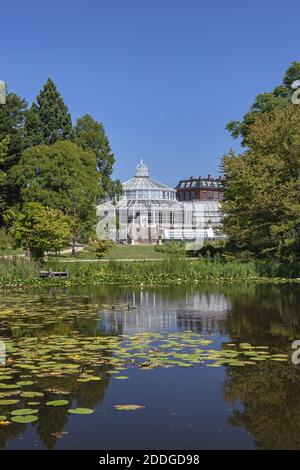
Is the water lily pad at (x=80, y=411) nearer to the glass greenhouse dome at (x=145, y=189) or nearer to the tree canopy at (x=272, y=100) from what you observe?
the tree canopy at (x=272, y=100)

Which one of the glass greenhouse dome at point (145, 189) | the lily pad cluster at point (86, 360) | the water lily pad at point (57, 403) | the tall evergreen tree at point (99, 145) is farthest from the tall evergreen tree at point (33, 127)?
the water lily pad at point (57, 403)

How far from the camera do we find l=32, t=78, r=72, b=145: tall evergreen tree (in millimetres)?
48656

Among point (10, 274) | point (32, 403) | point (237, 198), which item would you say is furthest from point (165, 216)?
point (32, 403)

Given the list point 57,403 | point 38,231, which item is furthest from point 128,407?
point 38,231

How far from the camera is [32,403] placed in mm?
6164

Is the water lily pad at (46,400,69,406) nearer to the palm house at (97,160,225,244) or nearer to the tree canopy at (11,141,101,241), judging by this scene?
the tree canopy at (11,141,101,241)

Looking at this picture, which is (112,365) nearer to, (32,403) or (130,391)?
(130,391)

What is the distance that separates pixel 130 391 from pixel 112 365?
1.27 metres

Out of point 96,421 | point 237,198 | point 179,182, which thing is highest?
point 179,182

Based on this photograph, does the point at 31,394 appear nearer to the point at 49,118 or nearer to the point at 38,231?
the point at 38,231

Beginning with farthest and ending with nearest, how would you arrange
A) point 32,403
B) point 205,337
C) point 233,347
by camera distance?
1. point 205,337
2. point 233,347
3. point 32,403

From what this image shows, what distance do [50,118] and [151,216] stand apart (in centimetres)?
1561

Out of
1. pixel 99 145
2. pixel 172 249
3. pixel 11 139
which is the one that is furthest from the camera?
pixel 99 145

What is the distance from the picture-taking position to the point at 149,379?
726 cm
